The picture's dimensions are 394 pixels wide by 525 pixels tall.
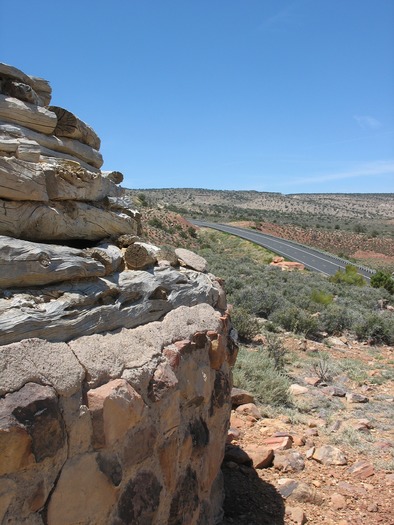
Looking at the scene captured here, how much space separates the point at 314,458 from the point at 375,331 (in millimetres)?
8744

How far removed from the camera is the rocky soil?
4918mm

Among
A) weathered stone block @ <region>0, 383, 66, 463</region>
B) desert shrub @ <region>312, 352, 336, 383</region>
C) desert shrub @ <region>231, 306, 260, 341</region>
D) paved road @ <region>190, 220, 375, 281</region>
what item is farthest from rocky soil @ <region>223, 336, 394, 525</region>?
paved road @ <region>190, 220, 375, 281</region>

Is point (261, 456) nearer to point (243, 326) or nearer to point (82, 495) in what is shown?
point (82, 495)

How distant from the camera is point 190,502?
145 inches

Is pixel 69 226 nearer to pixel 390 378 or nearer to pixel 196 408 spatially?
pixel 196 408

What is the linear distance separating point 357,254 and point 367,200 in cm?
8449

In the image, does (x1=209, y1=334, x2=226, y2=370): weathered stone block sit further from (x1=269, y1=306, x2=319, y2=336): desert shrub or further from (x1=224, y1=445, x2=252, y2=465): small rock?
(x1=269, y1=306, x2=319, y2=336): desert shrub

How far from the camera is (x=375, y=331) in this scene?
1409 cm

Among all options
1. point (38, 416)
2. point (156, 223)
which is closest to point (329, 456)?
point (38, 416)

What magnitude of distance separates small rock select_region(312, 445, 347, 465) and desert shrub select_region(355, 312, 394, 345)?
8.03 meters

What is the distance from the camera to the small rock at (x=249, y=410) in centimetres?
727

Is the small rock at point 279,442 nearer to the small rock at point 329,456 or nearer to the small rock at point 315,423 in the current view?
A: the small rock at point 329,456

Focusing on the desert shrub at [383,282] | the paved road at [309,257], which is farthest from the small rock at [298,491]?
the paved road at [309,257]

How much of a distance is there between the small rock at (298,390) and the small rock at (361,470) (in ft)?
9.21
